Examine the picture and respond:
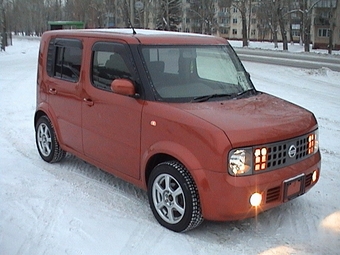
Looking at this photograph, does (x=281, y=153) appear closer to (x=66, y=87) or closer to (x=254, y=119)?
(x=254, y=119)

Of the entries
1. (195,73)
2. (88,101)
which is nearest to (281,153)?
(195,73)

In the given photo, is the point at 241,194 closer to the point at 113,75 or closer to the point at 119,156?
the point at 119,156

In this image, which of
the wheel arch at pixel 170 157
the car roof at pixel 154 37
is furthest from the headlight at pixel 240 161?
the car roof at pixel 154 37

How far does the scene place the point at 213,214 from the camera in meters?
3.90

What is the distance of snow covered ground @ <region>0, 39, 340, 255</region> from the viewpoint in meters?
3.98

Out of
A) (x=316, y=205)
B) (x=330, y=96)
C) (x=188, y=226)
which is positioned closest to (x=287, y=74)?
(x=330, y=96)

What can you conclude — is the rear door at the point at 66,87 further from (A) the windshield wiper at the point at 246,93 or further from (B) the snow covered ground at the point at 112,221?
(A) the windshield wiper at the point at 246,93

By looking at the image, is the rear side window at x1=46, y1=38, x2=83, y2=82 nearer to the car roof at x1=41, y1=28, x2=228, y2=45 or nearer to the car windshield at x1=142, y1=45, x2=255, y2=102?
the car roof at x1=41, y1=28, x2=228, y2=45

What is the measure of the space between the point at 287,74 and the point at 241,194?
53.2ft

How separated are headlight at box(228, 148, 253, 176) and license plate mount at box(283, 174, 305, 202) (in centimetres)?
47

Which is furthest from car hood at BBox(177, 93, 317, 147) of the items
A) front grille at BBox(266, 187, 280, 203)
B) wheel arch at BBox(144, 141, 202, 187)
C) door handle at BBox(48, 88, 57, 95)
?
door handle at BBox(48, 88, 57, 95)

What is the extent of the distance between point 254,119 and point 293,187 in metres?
0.77

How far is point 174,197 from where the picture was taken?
419 centimetres

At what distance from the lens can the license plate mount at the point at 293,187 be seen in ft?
Answer: 13.3
